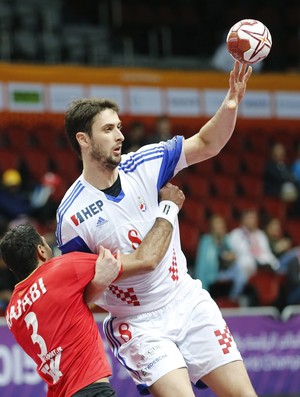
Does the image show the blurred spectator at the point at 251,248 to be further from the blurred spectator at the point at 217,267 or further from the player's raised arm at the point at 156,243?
the player's raised arm at the point at 156,243

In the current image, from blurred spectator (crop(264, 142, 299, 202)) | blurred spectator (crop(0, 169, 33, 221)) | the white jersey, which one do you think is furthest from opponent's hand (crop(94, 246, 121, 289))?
blurred spectator (crop(264, 142, 299, 202))

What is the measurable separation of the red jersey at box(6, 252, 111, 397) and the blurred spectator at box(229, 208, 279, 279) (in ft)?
23.8

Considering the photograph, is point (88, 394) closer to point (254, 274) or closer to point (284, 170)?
point (254, 274)

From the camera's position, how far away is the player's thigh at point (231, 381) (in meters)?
5.37

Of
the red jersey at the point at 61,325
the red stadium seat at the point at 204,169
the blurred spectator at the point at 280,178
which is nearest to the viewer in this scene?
the red jersey at the point at 61,325

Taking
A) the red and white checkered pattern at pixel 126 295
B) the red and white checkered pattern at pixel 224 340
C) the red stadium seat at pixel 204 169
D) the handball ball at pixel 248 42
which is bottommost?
the red stadium seat at pixel 204 169

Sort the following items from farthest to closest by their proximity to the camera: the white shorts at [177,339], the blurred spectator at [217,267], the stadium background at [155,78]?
the stadium background at [155,78] → the blurred spectator at [217,267] → the white shorts at [177,339]

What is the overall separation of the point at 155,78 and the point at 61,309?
1087cm

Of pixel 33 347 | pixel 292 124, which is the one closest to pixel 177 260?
pixel 33 347

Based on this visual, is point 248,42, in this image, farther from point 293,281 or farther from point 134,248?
point 293,281

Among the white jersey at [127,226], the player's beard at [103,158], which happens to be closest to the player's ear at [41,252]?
the white jersey at [127,226]

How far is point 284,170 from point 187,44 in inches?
170

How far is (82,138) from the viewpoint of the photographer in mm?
5586

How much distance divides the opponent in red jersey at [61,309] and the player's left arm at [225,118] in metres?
0.88
